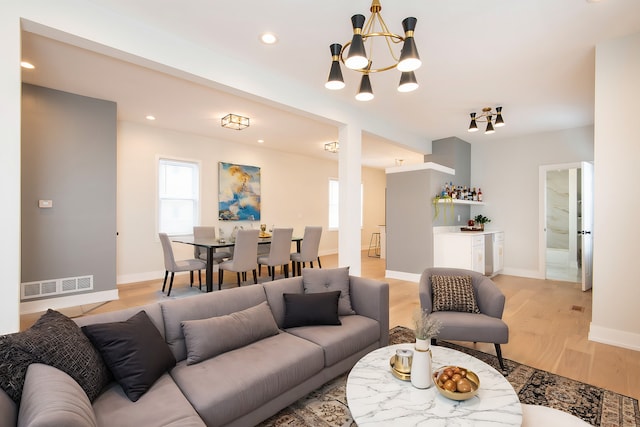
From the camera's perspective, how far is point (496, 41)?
299 cm

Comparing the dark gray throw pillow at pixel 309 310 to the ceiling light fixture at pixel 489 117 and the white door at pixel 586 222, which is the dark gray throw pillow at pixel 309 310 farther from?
the white door at pixel 586 222

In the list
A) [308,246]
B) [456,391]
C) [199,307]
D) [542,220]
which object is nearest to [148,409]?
[199,307]

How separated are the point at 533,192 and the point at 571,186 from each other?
1.66 metres

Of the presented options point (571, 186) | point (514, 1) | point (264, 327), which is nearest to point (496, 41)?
point (514, 1)

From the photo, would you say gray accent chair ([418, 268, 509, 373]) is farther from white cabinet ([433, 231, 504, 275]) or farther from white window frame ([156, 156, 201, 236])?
white window frame ([156, 156, 201, 236])

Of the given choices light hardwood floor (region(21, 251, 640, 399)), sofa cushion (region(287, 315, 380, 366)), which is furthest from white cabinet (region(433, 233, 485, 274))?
sofa cushion (region(287, 315, 380, 366))

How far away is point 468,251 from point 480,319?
3069 millimetres

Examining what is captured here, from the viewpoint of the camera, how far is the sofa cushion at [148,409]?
1.34 metres

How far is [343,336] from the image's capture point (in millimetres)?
2297

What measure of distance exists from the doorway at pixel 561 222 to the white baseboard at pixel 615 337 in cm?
330

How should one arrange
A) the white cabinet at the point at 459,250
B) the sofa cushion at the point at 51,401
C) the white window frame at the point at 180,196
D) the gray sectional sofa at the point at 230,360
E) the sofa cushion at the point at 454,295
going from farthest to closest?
the white window frame at the point at 180,196
the white cabinet at the point at 459,250
the sofa cushion at the point at 454,295
the gray sectional sofa at the point at 230,360
the sofa cushion at the point at 51,401

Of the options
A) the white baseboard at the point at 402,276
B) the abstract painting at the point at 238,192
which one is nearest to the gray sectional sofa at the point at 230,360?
the white baseboard at the point at 402,276

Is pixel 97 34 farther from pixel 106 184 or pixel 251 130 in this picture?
pixel 251 130

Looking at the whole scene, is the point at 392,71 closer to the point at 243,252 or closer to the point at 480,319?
the point at 480,319
